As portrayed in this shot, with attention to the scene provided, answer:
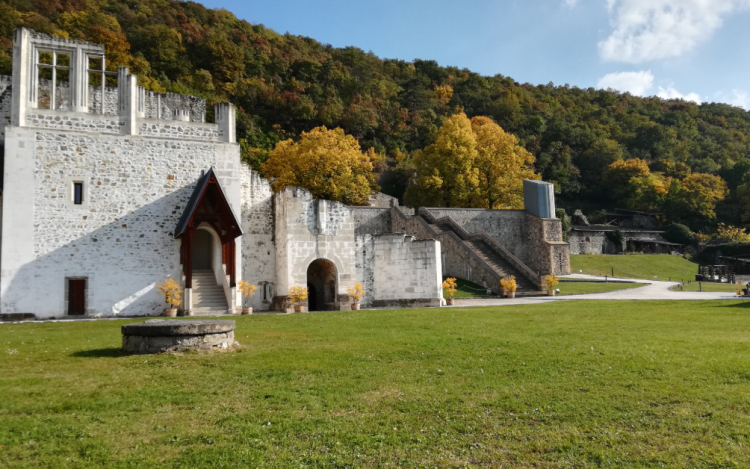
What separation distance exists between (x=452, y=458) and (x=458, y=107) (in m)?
89.2

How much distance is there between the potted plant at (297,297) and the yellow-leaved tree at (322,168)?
18.9m

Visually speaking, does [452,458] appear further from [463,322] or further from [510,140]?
[510,140]

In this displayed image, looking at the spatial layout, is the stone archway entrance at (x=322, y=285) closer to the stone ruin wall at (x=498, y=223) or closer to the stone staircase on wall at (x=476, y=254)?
the stone staircase on wall at (x=476, y=254)

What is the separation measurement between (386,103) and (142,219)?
6590 centimetres

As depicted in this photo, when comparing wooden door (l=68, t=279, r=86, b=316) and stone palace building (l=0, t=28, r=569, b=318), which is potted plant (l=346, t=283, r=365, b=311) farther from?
wooden door (l=68, t=279, r=86, b=316)

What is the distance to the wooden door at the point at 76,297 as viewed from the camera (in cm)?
2232

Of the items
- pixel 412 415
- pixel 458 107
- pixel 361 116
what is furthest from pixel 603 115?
pixel 412 415

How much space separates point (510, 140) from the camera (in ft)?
163

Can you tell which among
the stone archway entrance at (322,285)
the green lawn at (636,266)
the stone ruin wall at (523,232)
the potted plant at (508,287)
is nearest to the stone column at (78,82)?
the stone archway entrance at (322,285)

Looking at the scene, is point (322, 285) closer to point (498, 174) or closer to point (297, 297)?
point (297, 297)

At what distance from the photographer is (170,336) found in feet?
33.8

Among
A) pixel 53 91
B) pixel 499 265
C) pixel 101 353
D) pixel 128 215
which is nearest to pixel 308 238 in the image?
pixel 128 215

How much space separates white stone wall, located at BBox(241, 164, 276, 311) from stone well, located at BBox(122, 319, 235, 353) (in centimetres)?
1495

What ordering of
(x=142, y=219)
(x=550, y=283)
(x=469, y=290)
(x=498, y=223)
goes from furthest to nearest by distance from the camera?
1. (x=498, y=223)
2. (x=469, y=290)
3. (x=550, y=283)
4. (x=142, y=219)
